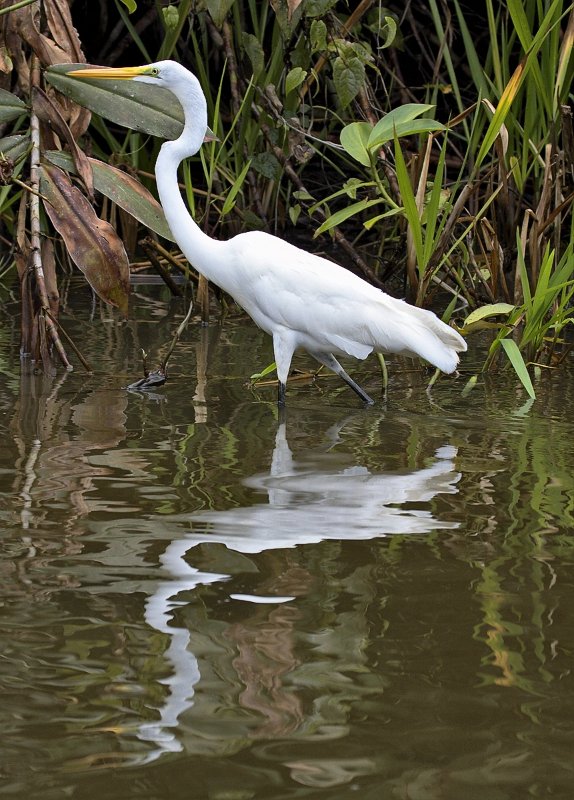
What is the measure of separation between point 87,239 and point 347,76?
1.52 meters

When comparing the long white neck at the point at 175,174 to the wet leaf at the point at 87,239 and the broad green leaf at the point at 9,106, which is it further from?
the broad green leaf at the point at 9,106

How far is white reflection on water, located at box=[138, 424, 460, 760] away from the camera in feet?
6.77

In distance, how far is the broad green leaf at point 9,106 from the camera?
4543 mm

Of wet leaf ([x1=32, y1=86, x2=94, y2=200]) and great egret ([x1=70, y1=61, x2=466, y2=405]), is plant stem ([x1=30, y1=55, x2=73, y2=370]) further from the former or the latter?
great egret ([x1=70, y1=61, x2=466, y2=405])

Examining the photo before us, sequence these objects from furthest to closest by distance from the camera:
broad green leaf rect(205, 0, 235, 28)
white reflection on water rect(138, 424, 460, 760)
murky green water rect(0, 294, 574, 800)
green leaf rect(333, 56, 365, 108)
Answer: green leaf rect(333, 56, 365, 108)
broad green leaf rect(205, 0, 235, 28)
white reflection on water rect(138, 424, 460, 760)
murky green water rect(0, 294, 574, 800)

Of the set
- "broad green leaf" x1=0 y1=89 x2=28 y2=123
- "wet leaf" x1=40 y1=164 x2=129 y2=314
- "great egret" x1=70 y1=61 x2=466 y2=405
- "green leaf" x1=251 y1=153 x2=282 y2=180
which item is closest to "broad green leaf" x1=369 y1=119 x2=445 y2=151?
"great egret" x1=70 y1=61 x2=466 y2=405

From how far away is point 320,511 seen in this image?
2979mm

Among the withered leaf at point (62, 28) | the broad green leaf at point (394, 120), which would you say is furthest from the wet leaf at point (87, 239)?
the broad green leaf at point (394, 120)

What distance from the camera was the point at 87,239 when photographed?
4.44m

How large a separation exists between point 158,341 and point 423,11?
3217 millimetres

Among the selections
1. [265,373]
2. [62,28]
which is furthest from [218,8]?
[265,373]

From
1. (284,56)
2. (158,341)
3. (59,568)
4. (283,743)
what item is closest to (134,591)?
(59,568)

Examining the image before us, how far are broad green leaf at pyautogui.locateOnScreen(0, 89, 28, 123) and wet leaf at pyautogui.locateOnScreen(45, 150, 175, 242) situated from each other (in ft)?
0.62

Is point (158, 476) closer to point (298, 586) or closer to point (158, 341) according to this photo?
point (298, 586)
